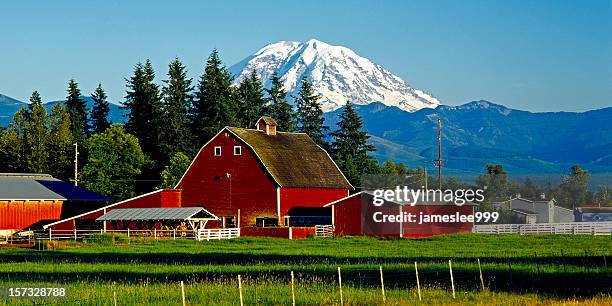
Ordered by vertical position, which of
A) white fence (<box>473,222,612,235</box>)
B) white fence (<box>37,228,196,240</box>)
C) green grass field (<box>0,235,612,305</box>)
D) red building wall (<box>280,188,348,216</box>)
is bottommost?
green grass field (<box>0,235,612,305</box>)

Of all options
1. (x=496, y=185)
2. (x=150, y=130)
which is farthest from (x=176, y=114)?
(x=496, y=185)

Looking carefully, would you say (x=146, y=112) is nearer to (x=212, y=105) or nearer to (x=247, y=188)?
(x=212, y=105)

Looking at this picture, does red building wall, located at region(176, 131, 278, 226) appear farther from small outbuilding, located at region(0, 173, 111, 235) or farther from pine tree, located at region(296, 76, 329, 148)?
pine tree, located at region(296, 76, 329, 148)

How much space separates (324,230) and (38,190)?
2409cm

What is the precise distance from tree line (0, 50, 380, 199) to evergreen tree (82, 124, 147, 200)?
92 millimetres

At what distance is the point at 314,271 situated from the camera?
4031cm

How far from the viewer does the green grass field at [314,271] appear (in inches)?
1219

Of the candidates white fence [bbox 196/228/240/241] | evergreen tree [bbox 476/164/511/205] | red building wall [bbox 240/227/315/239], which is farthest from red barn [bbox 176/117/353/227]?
evergreen tree [bbox 476/164/511/205]

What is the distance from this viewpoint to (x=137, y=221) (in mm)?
78000

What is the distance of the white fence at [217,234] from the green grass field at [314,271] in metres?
5.44

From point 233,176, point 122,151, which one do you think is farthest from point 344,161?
point 233,176

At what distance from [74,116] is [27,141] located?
15.9 meters

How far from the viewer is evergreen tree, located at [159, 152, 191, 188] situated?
96438 millimetres

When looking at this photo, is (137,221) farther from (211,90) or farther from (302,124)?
(302,124)
